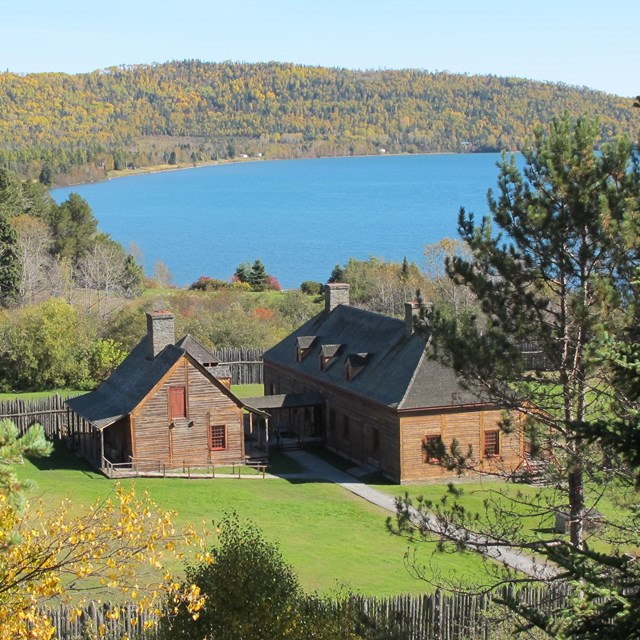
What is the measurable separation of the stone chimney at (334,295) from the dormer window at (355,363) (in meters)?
6.11

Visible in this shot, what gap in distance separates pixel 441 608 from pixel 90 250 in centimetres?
7606

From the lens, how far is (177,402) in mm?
38844

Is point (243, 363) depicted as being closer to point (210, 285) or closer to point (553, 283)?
point (210, 285)

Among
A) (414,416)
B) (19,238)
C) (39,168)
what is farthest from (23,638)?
(39,168)

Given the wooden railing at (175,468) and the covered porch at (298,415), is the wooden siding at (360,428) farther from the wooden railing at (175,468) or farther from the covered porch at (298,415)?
the wooden railing at (175,468)

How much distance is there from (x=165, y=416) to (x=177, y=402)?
639 mm

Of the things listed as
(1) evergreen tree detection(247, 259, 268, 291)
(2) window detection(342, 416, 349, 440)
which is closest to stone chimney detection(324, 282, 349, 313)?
(2) window detection(342, 416, 349, 440)

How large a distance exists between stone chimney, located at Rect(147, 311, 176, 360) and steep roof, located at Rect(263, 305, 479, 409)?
629cm

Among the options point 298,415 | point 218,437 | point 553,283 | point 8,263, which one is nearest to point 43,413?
point 218,437

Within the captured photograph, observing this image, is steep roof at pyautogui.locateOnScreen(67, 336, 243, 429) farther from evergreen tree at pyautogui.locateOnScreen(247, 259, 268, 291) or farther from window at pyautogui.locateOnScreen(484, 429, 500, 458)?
evergreen tree at pyautogui.locateOnScreen(247, 259, 268, 291)

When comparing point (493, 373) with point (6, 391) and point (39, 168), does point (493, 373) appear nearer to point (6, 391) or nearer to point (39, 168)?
point (6, 391)

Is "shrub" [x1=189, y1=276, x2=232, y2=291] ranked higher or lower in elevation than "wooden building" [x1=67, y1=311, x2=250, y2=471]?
higher

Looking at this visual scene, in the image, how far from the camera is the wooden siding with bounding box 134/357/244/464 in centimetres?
3856

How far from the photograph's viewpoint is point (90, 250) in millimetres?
92812
